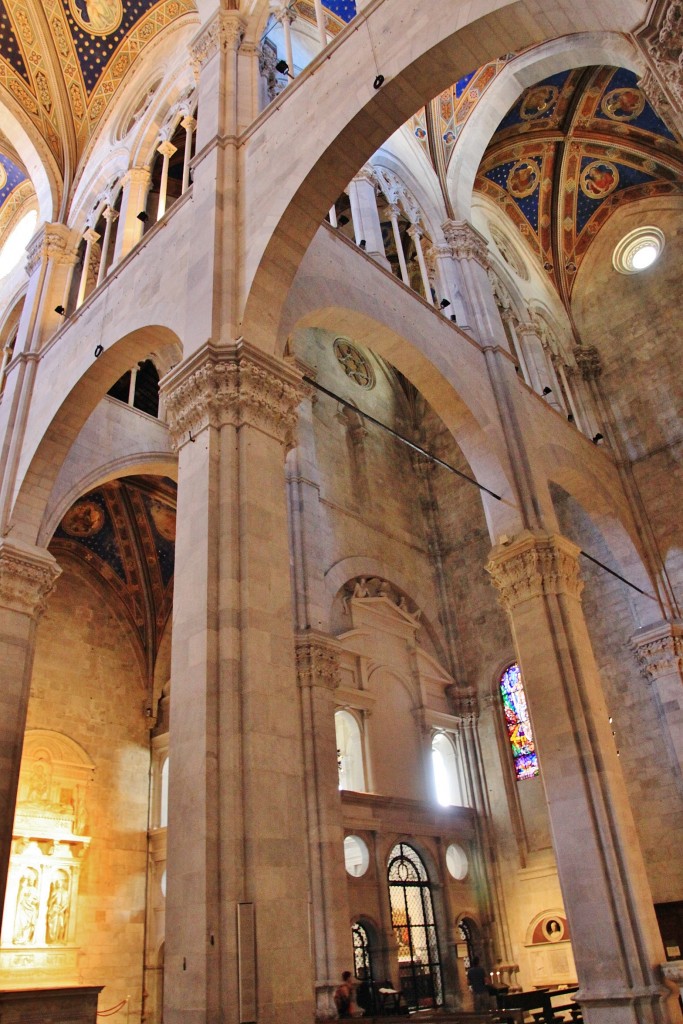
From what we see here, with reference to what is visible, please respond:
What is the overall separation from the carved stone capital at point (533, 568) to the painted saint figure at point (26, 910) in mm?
8574

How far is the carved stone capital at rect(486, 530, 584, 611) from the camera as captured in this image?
9766 mm

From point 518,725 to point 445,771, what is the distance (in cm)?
165

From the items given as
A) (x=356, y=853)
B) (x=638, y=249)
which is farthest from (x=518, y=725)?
(x=638, y=249)

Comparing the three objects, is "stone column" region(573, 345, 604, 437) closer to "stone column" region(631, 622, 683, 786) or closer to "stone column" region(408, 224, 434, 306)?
"stone column" region(631, 622, 683, 786)

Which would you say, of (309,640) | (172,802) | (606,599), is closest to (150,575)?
(309,640)

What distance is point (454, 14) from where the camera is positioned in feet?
22.6

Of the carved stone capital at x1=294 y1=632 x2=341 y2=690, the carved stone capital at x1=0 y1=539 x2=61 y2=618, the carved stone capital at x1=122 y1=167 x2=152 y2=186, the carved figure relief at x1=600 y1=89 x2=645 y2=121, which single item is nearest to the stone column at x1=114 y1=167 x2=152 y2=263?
the carved stone capital at x1=122 y1=167 x2=152 y2=186

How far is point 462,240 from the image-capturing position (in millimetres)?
13078

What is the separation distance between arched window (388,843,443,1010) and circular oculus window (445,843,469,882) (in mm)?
695

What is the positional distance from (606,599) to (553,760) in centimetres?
634

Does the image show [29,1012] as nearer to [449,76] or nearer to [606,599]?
[449,76]

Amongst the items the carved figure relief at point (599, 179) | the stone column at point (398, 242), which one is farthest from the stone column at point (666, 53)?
the carved figure relief at point (599, 179)

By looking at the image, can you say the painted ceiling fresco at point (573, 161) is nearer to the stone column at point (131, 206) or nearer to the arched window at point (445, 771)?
the stone column at point (131, 206)

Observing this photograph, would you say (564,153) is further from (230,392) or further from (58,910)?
(58,910)
